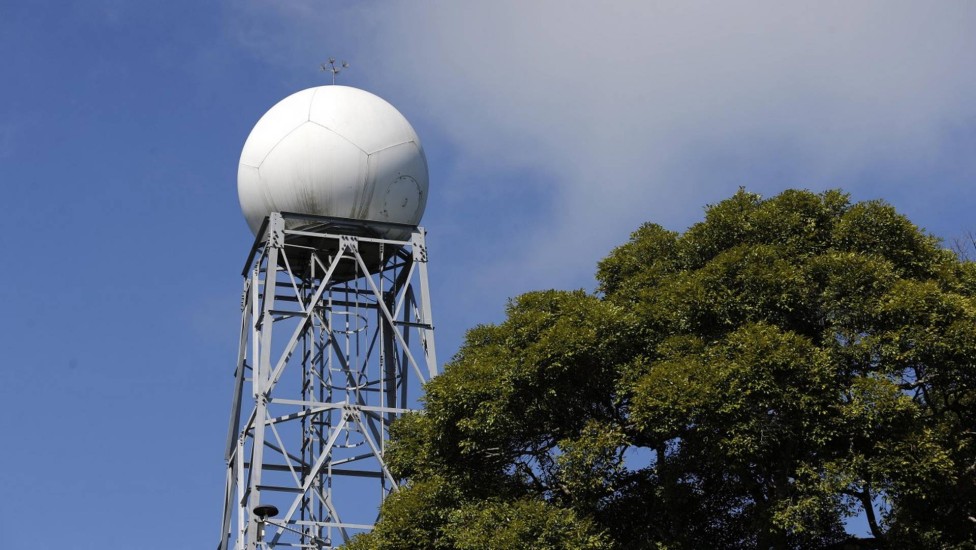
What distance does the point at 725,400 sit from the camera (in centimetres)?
2547

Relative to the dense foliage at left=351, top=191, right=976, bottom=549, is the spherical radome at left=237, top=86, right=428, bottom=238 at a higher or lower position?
higher

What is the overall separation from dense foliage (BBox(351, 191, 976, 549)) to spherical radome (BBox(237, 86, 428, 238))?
703 centimetres

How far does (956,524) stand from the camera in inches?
1016

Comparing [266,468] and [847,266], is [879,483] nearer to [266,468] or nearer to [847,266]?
[847,266]

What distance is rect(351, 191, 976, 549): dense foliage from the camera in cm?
2541

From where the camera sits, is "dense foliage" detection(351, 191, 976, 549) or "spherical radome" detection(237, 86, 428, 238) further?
"spherical radome" detection(237, 86, 428, 238)

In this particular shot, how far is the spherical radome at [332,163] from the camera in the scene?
36.2 meters

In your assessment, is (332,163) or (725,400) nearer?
(725,400)

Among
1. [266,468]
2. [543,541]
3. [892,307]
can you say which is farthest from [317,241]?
[892,307]

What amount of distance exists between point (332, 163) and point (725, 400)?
1402 centimetres

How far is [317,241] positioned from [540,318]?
9.95m

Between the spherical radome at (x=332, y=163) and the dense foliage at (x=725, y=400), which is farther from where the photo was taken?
the spherical radome at (x=332, y=163)

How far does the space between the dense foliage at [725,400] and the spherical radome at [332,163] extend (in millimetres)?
7026

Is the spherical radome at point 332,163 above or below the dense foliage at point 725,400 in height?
above
